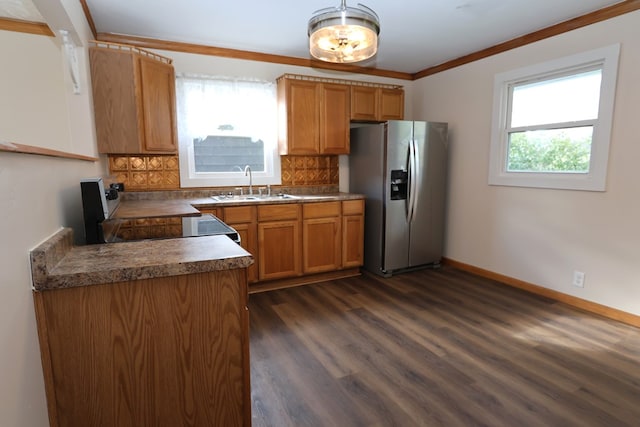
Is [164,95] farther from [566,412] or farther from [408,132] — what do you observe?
[566,412]

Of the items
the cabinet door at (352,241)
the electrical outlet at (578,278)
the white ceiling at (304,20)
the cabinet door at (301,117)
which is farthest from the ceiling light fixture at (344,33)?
the electrical outlet at (578,278)

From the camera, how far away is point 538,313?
111 inches

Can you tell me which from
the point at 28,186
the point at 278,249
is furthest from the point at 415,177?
the point at 28,186

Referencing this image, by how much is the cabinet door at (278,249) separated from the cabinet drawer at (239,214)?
0.42 ft

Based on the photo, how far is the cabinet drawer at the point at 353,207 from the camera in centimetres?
371

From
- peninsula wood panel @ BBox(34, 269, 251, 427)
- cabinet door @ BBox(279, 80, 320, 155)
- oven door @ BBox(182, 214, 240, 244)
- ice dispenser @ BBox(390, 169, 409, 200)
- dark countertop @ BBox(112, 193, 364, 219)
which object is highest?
cabinet door @ BBox(279, 80, 320, 155)

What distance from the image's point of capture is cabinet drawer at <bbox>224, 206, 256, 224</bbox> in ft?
10.3

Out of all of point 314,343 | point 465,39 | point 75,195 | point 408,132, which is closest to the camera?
point 75,195

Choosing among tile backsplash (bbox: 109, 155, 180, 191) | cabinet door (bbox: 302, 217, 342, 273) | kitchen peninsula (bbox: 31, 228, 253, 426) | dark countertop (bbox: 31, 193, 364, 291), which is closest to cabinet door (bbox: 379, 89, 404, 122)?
cabinet door (bbox: 302, 217, 342, 273)

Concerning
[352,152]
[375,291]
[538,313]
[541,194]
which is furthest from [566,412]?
[352,152]

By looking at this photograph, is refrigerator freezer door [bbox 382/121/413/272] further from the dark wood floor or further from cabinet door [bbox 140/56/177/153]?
cabinet door [bbox 140/56/177/153]

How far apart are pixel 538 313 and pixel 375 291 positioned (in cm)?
139

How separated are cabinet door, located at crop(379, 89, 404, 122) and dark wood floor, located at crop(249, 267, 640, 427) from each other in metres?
2.19

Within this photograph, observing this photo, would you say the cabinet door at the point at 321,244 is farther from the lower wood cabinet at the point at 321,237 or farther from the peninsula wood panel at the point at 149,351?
the peninsula wood panel at the point at 149,351
